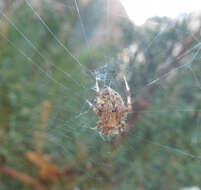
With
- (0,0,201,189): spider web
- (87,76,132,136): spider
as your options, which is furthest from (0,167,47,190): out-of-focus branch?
(87,76,132,136): spider

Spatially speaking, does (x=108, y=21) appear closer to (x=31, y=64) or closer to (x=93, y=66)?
(x=93, y=66)

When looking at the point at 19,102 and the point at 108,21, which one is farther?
the point at 108,21

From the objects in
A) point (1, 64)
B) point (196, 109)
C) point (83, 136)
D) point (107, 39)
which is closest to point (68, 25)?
point (107, 39)

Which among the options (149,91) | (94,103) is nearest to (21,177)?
(94,103)

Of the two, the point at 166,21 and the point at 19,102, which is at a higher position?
the point at 166,21

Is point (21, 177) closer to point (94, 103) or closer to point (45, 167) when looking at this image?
point (45, 167)

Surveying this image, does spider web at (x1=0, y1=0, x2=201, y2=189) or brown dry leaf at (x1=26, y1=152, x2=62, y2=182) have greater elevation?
spider web at (x1=0, y1=0, x2=201, y2=189)

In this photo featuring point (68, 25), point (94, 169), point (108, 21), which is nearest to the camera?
point (94, 169)

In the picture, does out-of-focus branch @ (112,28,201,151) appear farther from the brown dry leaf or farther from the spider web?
the brown dry leaf

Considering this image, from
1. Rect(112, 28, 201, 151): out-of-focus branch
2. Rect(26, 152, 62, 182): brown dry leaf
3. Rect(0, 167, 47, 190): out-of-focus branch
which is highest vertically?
Rect(112, 28, 201, 151): out-of-focus branch
